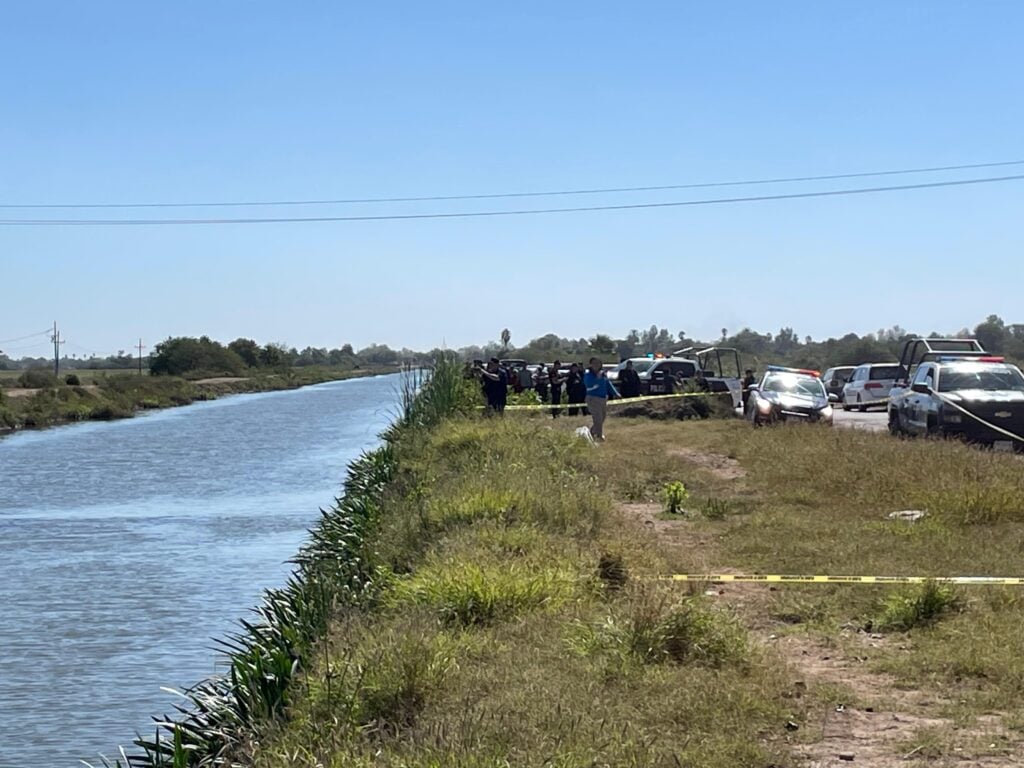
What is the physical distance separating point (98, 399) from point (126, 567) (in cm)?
5653

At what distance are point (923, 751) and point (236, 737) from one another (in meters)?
4.15

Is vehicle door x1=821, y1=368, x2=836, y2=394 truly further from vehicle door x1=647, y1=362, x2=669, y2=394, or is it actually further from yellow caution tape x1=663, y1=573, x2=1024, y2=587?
yellow caution tape x1=663, y1=573, x2=1024, y2=587

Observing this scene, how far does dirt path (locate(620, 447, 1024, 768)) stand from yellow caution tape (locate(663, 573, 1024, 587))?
1003 millimetres

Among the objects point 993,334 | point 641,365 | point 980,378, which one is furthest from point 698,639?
point 993,334

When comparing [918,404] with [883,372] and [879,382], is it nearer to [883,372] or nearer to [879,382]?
[879,382]

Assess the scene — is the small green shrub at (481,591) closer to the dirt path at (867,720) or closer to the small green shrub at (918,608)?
the dirt path at (867,720)

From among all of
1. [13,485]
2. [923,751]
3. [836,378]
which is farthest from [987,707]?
[836,378]

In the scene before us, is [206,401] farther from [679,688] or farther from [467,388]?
[679,688]

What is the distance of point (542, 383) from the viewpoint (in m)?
42.5

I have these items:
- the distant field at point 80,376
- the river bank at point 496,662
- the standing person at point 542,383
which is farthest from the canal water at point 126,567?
the distant field at point 80,376

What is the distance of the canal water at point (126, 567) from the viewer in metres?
12.4

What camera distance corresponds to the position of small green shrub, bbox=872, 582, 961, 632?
858cm

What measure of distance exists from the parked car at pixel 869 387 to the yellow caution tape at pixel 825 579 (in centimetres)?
2819

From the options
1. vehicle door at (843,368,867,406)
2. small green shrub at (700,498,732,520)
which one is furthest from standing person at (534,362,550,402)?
small green shrub at (700,498,732,520)
